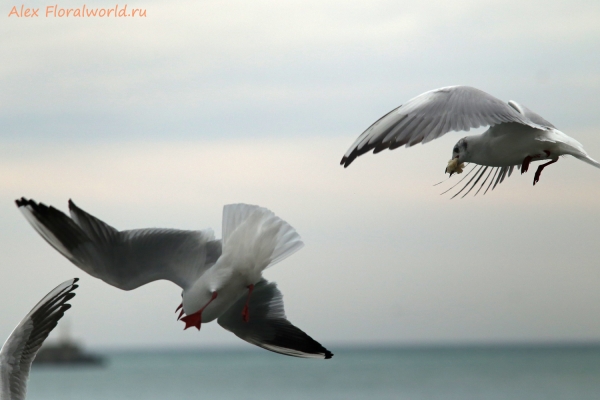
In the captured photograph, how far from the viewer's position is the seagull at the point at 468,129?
4.05 meters

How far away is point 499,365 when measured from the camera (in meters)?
42.5

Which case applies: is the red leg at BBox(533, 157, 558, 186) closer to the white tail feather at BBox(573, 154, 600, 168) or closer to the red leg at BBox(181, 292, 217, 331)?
the white tail feather at BBox(573, 154, 600, 168)

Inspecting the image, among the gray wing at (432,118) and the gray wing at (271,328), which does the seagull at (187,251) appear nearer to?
the gray wing at (271,328)

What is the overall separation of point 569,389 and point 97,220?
27.6 metres

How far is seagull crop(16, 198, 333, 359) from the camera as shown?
434cm

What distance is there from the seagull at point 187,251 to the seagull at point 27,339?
0.99 metres

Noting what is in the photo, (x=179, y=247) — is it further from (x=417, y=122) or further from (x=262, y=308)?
(x=417, y=122)

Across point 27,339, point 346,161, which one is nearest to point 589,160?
point 346,161

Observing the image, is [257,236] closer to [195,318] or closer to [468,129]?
[195,318]

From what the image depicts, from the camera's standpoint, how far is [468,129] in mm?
4125

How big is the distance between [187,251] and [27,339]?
4.75 ft

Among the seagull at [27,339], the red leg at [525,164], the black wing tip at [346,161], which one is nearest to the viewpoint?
the black wing tip at [346,161]

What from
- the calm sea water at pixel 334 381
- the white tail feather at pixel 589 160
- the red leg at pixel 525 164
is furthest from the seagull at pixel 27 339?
the calm sea water at pixel 334 381

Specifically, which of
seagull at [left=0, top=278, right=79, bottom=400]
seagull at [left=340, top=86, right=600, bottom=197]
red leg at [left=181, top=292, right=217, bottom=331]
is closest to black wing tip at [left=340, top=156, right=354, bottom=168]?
seagull at [left=340, top=86, right=600, bottom=197]
